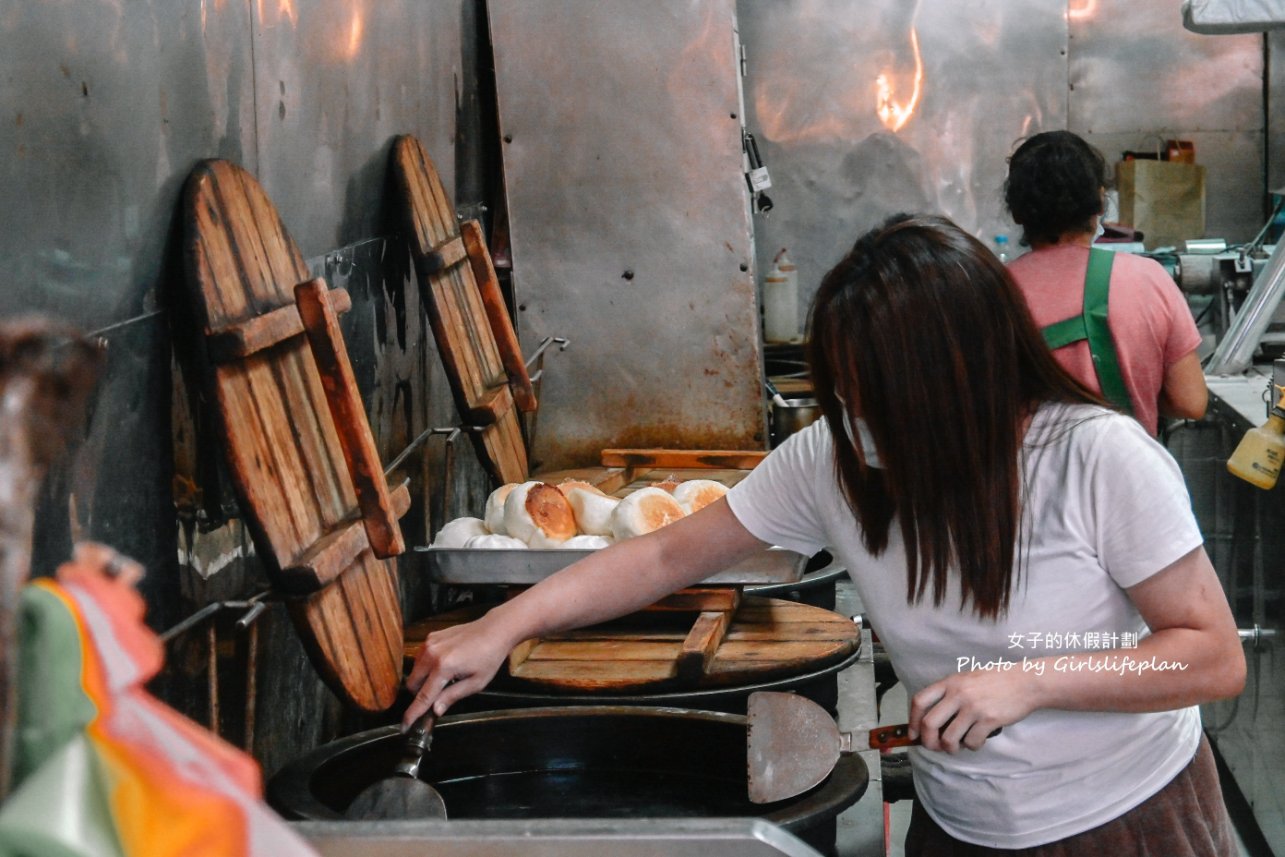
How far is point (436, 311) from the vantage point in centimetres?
319

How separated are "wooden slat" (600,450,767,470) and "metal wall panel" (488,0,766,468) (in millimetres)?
193

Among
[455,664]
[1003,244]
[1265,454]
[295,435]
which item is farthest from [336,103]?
[1003,244]

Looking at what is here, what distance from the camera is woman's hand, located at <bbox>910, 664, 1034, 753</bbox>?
1715mm

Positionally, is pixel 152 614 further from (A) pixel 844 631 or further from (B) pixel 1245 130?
(B) pixel 1245 130

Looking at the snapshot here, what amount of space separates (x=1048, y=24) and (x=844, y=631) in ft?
16.1

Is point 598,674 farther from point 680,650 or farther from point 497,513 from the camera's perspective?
point 497,513

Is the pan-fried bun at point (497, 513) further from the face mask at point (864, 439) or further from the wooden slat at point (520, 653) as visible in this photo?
the face mask at point (864, 439)

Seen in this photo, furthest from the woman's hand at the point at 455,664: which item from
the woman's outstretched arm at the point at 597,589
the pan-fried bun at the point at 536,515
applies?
the pan-fried bun at the point at 536,515

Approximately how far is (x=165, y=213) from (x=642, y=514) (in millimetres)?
1269

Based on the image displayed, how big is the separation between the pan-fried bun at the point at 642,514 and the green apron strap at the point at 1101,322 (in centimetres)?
121

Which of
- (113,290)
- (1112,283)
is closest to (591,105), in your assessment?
(1112,283)

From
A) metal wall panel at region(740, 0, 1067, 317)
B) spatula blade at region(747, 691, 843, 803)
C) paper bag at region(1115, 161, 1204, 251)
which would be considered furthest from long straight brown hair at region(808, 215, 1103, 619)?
paper bag at region(1115, 161, 1204, 251)

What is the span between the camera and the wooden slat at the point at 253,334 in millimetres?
1885

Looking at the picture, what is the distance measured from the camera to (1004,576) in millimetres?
1860
